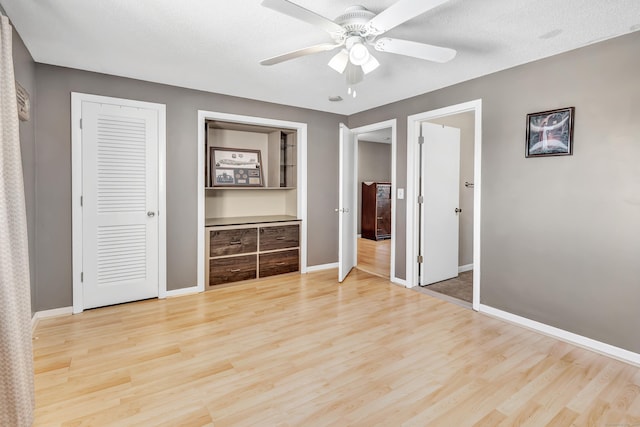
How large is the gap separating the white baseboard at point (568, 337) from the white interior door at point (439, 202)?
1.00 metres

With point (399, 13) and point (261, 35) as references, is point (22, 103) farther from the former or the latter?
point (399, 13)

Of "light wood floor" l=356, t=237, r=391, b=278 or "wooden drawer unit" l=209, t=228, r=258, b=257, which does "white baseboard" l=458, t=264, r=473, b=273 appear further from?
"wooden drawer unit" l=209, t=228, r=258, b=257

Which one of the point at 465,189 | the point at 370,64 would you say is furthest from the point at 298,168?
the point at 370,64

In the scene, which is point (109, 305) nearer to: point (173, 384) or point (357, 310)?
point (173, 384)

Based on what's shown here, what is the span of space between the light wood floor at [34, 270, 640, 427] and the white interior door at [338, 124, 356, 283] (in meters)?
1.07

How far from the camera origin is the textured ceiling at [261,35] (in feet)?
6.78

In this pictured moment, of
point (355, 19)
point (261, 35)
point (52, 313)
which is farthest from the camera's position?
point (52, 313)

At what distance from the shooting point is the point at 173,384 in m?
2.09

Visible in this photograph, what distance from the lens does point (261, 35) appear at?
2430mm

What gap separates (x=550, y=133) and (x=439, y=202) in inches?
62.9

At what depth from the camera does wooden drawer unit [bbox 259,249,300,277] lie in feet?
14.4

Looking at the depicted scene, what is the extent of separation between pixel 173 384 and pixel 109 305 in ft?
6.08

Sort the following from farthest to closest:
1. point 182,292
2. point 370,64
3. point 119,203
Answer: point 182,292 → point 119,203 → point 370,64

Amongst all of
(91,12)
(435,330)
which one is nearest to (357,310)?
(435,330)
